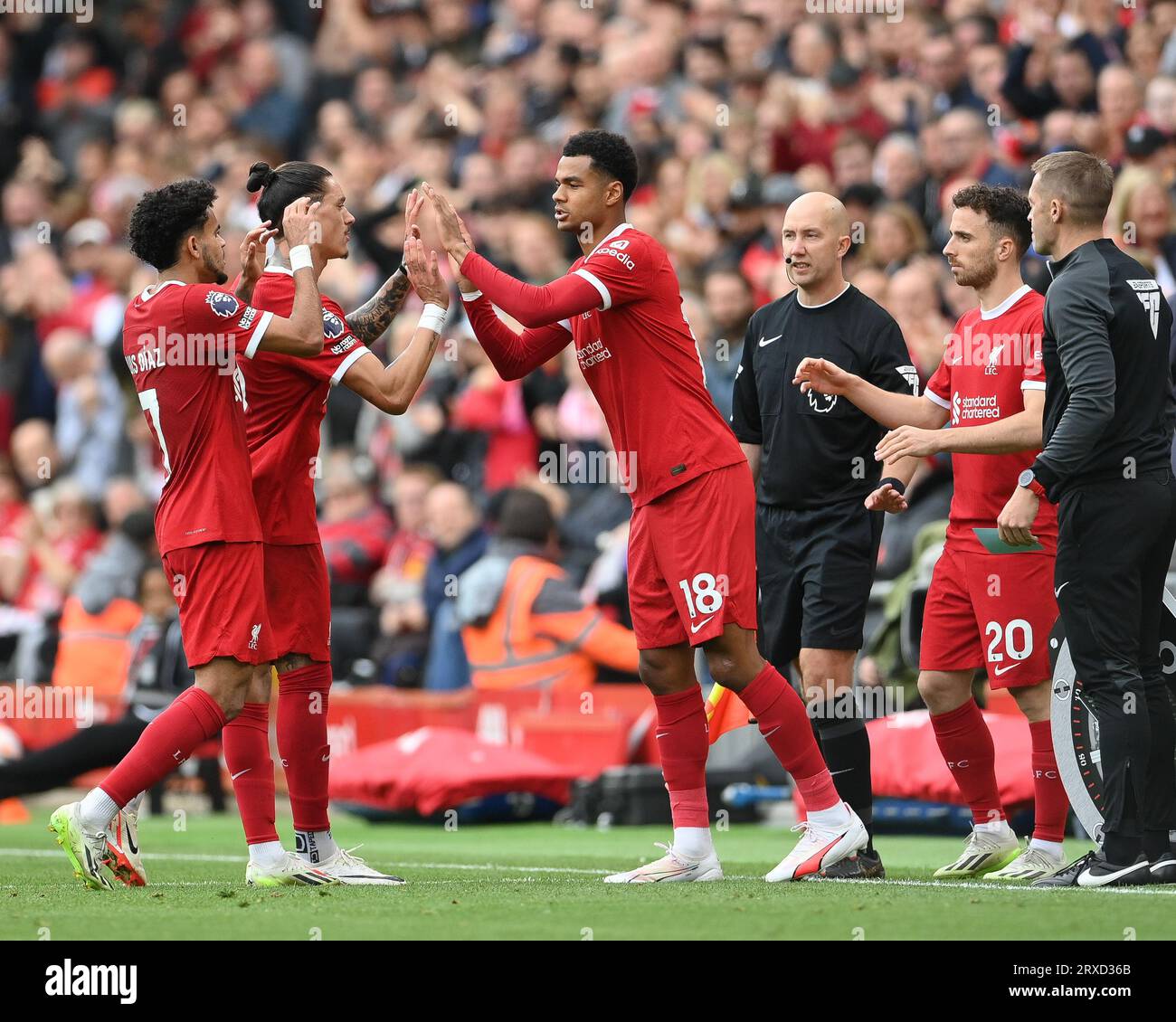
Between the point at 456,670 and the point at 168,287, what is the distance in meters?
6.34

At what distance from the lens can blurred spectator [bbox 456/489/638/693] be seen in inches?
453

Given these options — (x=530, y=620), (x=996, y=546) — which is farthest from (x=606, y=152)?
(x=530, y=620)

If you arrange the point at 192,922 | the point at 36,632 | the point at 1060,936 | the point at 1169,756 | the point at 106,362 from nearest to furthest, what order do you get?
the point at 1060,936, the point at 192,922, the point at 1169,756, the point at 36,632, the point at 106,362

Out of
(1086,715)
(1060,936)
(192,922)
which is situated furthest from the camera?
(1086,715)

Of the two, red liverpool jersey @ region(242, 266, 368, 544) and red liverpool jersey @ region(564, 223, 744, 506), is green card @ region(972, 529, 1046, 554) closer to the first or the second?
red liverpool jersey @ region(564, 223, 744, 506)

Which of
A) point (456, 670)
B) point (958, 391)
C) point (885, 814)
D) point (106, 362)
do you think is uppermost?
point (106, 362)

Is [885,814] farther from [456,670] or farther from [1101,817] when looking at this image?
[456,670]

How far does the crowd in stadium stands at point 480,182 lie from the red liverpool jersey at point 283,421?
Answer: 14.8 ft

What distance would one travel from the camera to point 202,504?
650 cm

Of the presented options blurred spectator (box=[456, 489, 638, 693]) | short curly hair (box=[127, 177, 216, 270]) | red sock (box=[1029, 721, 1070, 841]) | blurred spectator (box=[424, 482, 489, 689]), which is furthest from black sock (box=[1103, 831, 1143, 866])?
blurred spectator (box=[424, 482, 489, 689])

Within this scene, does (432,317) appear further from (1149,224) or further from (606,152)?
(1149,224)

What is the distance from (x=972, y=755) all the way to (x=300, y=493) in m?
2.63

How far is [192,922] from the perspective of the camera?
5395 mm
